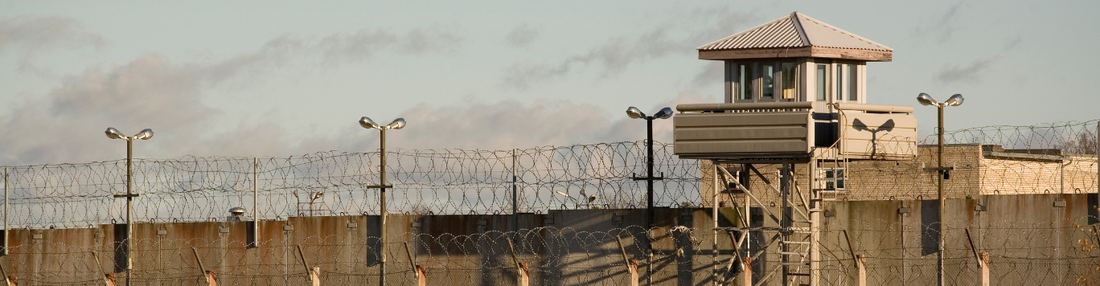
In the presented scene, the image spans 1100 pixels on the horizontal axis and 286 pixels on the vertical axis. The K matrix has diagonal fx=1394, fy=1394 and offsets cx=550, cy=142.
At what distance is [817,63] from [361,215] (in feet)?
29.9

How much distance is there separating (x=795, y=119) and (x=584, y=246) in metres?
4.87

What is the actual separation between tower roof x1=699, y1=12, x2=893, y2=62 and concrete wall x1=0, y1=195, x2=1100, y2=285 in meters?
2.48

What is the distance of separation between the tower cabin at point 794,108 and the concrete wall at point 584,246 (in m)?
1.42

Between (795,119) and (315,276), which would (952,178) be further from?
(315,276)

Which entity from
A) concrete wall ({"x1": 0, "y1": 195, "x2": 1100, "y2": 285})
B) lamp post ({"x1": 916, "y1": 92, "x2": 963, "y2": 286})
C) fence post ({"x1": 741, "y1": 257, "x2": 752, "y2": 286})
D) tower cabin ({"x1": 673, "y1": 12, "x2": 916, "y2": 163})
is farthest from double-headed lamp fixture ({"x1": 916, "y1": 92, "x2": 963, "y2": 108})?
fence post ({"x1": 741, "y1": 257, "x2": 752, "y2": 286})

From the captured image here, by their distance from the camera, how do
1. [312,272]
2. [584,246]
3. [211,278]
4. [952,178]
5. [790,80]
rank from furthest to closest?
[952,178]
[211,278]
[312,272]
[584,246]
[790,80]

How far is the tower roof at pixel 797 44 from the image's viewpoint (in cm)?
2114

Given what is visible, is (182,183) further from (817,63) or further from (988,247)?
(988,247)

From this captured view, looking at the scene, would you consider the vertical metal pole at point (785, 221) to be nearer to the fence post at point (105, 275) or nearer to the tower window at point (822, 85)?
the tower window at point (822, 85)

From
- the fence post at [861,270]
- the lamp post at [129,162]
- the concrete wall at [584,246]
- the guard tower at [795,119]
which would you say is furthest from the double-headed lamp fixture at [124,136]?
the fence post at [861,270]

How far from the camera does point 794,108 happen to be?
20828mm

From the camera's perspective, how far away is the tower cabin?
20781 millimetres

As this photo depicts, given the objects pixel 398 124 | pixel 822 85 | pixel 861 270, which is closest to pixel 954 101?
pixel 822 85

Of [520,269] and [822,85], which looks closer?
[822,85]
